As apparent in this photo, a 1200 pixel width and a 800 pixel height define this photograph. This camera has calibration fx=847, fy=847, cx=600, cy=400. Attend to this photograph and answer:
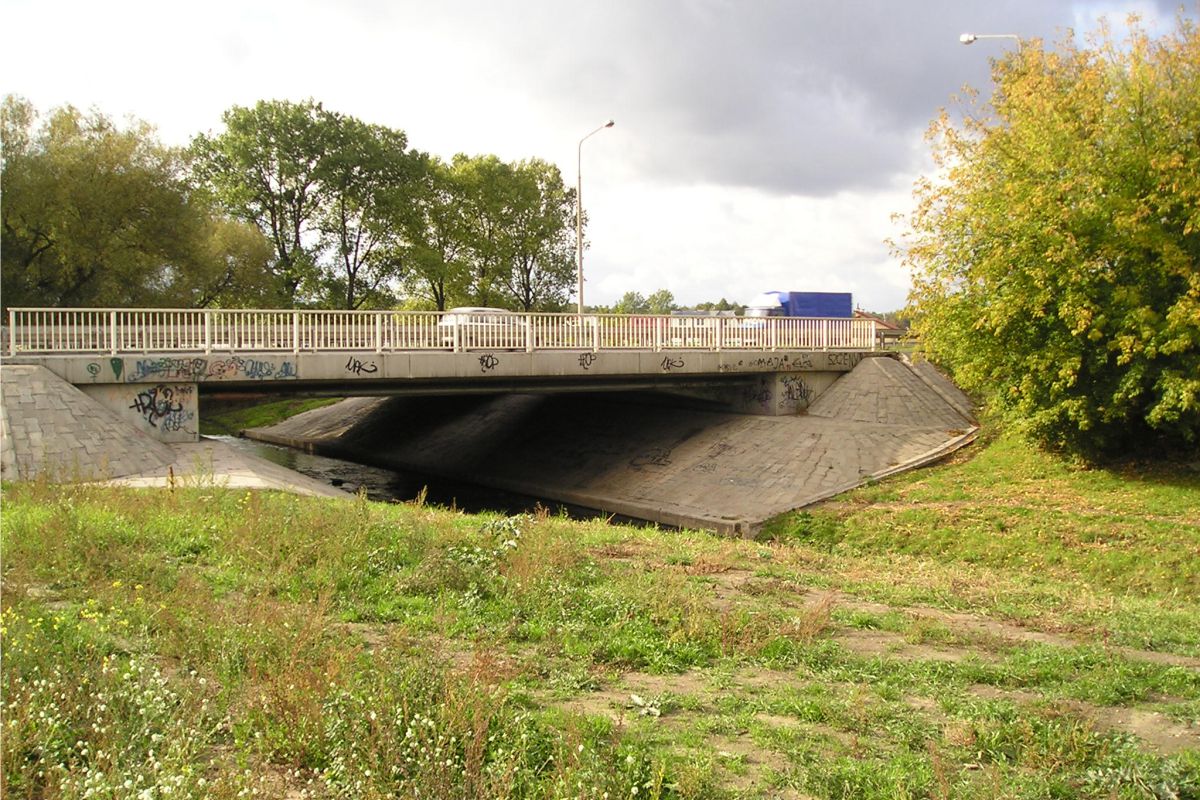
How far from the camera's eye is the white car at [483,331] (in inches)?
1014

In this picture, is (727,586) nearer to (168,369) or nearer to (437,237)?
(168,369)

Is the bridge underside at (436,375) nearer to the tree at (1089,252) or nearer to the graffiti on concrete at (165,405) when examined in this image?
the graffiti on concrete at (165,405)

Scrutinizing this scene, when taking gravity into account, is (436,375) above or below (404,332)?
below

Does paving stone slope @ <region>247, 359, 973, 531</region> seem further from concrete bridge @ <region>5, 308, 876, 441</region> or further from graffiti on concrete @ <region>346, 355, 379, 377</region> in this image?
graffiti on concrete @ <region>346, 355, 379, 377</region>

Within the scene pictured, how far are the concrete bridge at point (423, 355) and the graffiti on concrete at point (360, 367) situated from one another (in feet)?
0.09

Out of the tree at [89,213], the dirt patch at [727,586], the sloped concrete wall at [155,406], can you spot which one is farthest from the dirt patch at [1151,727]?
the tree at [89,213]

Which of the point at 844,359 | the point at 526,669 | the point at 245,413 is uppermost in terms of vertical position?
the point at 844,359

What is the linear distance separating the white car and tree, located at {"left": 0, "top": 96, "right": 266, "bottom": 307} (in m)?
Answer: 19.7

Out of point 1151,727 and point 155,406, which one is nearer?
point 1151,727

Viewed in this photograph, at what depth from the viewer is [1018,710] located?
20.5 ft

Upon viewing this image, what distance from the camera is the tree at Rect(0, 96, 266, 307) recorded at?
114 ft

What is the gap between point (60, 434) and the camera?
63.1 feet

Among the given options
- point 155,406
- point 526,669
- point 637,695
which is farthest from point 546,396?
point 637,695

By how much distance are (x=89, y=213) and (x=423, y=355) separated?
20874mm
